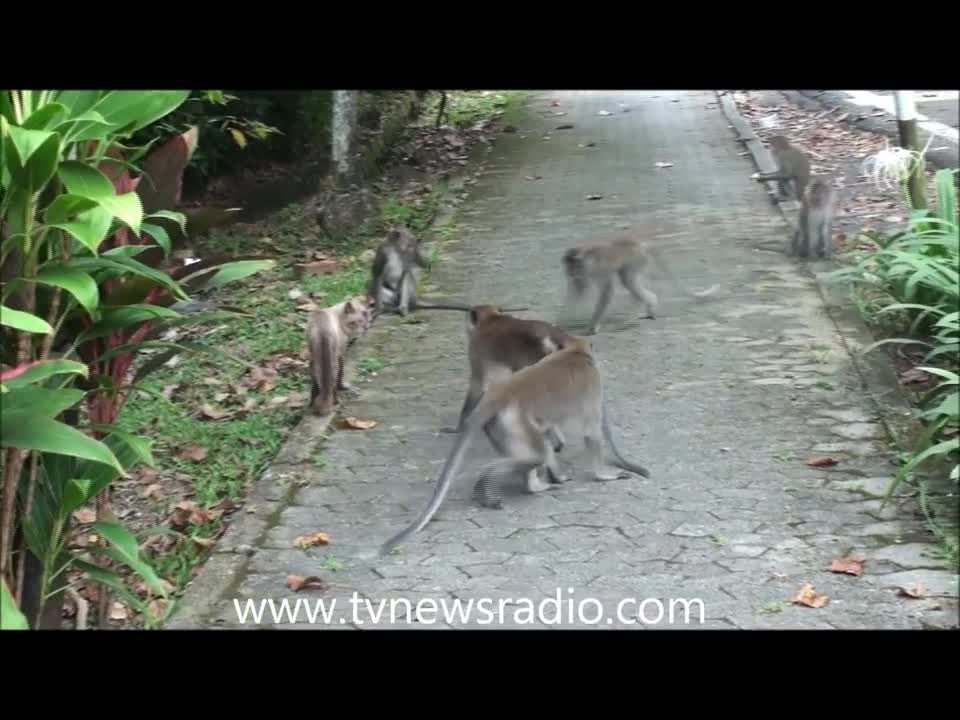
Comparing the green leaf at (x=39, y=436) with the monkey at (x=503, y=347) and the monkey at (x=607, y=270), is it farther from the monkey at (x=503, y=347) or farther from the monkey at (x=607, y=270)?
the monkey at (x=607, y=270)

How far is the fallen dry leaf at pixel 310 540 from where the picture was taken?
190 inches

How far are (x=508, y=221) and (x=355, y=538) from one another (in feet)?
17.6

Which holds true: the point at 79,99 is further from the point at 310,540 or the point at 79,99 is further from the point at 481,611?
the point at 481,611

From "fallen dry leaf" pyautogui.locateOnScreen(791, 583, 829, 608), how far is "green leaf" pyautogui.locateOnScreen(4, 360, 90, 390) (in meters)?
2.50

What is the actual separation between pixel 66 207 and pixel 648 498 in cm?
277

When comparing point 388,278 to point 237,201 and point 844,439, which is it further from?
point 844,439

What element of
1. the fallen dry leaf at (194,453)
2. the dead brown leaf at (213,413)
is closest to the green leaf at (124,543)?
the fallen dry leaf at (194,453)

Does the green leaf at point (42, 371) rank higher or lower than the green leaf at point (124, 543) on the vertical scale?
higher

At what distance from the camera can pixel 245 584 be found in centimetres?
454

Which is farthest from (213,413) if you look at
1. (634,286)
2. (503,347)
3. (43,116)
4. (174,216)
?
(43,116)

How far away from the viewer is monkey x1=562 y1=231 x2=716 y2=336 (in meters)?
7.41

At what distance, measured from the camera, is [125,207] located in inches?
126

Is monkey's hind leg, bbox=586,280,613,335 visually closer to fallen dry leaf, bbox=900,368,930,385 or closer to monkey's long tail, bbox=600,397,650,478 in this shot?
fallen dry leaf, bbox=900,368,930,385

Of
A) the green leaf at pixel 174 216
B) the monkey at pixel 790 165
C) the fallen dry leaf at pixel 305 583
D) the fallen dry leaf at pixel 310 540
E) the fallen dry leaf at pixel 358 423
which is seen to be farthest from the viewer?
the monkey at pixel 790 165
